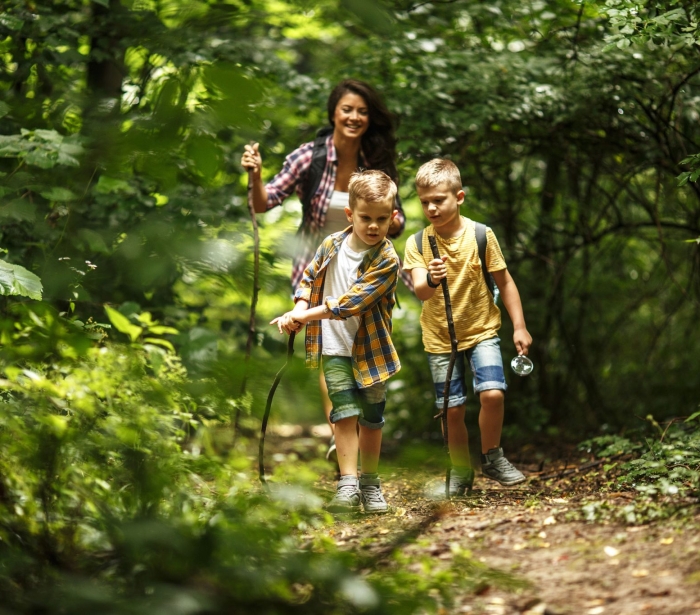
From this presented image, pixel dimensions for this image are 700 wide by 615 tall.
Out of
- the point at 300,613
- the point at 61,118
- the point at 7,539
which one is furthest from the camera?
the point at 7,539

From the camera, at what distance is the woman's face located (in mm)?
3996

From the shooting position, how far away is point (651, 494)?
2.94m

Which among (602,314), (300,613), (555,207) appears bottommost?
(602,314)

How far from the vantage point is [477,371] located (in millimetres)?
3562

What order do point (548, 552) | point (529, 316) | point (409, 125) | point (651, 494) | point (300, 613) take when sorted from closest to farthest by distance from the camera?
1. point (300, 613)
2. point (548, 552)
3. point (651, 494)
4. point (409, 125)
5. point (529, 316)

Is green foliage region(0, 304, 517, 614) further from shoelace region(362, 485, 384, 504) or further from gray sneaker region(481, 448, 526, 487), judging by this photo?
gray sneaker region(481, 448, 526, 487)

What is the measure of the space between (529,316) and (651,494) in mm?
3523

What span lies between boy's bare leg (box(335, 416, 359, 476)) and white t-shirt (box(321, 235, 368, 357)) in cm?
29

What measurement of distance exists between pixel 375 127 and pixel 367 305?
1.29 m

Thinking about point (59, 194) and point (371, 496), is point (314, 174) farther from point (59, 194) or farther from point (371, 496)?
point (59, 194)

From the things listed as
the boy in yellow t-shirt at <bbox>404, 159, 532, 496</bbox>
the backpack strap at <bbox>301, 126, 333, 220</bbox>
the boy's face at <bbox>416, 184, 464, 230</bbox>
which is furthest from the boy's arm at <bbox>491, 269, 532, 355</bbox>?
the backpack strap at <bbox>301, 126, 333, 220</bbox>

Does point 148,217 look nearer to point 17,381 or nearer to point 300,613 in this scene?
point 300,613

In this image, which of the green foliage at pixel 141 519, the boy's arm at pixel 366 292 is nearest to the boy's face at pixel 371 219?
the boy's arm at pixel 366 292

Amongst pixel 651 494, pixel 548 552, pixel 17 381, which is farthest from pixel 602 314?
pixel 17 381
